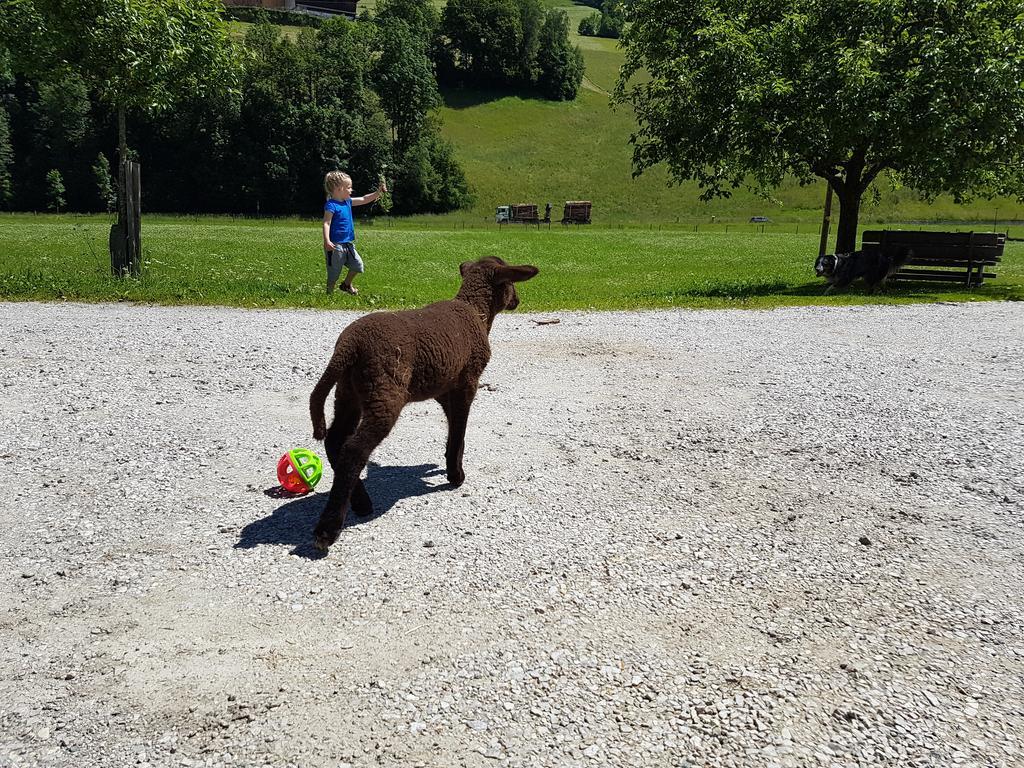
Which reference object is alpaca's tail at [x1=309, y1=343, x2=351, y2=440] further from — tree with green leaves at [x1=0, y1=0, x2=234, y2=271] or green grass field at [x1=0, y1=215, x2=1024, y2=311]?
tree with green leaves at [x1=0, y1=0, x2=234, y2=271]

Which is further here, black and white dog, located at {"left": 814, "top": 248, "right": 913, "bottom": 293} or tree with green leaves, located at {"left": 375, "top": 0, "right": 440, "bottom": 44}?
tree with green leaves, located at {"left": 375, "top": 0, "right": 440, "bottom": 44}

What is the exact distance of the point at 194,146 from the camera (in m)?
88.6

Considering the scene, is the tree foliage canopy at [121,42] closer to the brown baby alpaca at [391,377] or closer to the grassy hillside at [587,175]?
the brown baby alpaca at [391,377]

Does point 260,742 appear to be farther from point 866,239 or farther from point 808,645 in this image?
point 866,239

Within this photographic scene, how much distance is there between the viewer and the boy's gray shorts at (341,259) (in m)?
14.8

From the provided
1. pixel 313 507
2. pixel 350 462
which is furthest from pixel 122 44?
pixel 350 462

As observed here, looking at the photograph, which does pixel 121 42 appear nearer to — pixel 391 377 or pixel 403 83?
pixel 391 377

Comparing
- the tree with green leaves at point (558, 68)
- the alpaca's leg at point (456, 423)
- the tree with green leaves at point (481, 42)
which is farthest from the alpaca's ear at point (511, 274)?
the tree with green leaves at point (481, 42)

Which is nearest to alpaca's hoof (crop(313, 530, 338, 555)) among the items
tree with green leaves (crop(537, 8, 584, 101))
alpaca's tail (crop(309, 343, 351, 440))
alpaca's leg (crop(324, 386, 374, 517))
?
alpaca's leg (crop(324, 386, 374, 517))

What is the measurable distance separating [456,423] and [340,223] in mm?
9102

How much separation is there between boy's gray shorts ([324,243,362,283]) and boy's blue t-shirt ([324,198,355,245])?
0.20 metres

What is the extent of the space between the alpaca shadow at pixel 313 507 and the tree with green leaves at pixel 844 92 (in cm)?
1588

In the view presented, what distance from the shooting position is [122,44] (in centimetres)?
1642

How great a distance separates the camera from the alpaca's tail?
5.11 meters
